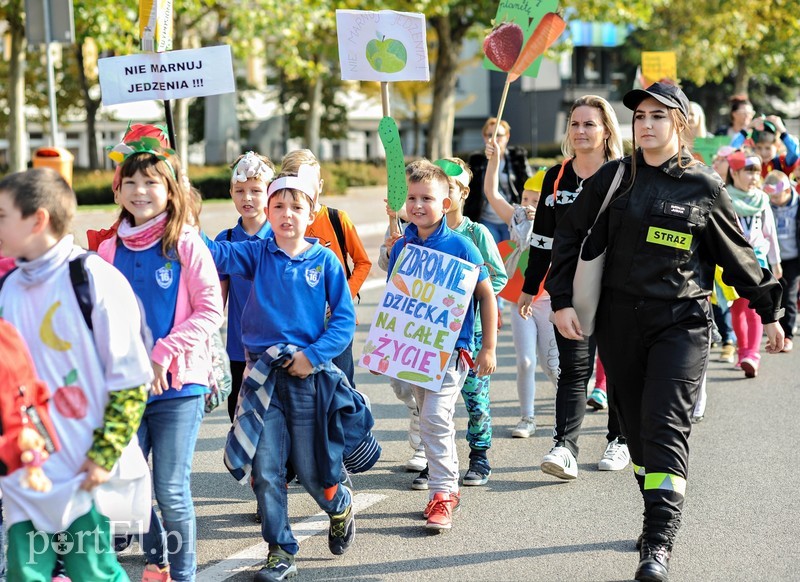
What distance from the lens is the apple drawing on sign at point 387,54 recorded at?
661cm

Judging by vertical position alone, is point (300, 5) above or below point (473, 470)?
above

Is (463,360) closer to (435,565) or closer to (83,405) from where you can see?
(435,565)

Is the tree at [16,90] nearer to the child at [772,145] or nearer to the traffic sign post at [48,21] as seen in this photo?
the traffic sign post at [48,21]

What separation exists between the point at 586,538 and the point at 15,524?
2745 millimetres

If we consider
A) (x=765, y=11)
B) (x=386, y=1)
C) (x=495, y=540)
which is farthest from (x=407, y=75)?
(x=765, y=11)

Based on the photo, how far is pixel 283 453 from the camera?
15.7 ft

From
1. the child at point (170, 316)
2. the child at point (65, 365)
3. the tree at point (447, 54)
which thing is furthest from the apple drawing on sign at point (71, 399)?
the tree at point (447, 54)

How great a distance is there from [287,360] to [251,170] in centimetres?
130

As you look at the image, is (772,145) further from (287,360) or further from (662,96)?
(287,360)

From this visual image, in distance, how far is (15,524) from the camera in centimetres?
352

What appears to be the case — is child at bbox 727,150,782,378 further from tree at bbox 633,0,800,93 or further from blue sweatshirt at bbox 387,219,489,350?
tree at bbox 633,0,800,93

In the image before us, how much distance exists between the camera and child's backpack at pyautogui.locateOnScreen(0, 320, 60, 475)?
11.0 ft

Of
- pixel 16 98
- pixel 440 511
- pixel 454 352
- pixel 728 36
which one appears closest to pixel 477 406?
pixel 454 352

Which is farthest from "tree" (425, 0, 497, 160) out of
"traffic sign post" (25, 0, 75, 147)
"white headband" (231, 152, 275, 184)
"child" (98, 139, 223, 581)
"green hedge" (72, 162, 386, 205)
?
"child" (98, 139, 223, 581)
